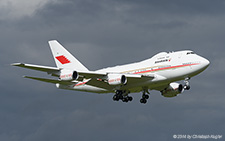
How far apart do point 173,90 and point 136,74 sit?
921 centimetres

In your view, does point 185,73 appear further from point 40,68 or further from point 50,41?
point 50,41

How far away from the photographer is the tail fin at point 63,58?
248 feet

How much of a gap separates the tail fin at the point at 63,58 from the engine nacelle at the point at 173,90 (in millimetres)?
13108

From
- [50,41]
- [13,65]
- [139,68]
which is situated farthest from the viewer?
[50,41]

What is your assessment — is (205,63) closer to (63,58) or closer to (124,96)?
(124,96)

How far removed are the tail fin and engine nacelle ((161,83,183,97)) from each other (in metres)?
13.1

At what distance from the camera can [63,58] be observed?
251ft

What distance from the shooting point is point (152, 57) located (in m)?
67.5

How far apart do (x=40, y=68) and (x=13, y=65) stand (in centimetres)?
520

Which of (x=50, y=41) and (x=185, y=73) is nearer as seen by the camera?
(x=185, y=73)

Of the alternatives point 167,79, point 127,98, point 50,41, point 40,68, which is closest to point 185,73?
point 167,79

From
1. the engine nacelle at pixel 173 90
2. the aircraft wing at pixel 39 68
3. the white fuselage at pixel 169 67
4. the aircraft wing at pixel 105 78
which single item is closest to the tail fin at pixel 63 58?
the aircraft wing at pixel 105 78

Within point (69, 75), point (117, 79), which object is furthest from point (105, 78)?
point (69, 75)

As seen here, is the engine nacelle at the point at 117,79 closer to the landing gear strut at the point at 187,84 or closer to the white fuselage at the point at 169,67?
the white fuselage at the point at 169,67
